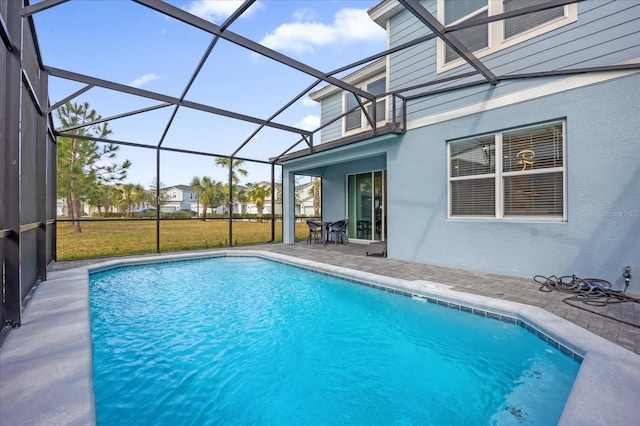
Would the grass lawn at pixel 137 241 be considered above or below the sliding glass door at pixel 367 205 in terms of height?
below

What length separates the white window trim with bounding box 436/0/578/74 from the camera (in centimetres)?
445

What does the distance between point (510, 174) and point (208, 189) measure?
34250 millimetres

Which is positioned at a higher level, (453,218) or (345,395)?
A: (453,218)

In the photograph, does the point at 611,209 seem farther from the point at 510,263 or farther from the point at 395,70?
the point at 395,70

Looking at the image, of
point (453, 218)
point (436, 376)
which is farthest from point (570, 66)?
point (436, 376)

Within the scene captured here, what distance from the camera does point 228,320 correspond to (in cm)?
386

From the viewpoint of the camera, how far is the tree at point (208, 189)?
34.9 metres

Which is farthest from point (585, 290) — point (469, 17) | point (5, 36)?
point (5, 36)

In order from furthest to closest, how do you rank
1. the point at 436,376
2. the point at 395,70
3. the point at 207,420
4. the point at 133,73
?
1. the point at 395,70
2. the point at 133,73
3. the point at 436,376
4. the point at 207,420

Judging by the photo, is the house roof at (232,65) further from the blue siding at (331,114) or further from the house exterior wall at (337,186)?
the house exterior wall at (337,186)

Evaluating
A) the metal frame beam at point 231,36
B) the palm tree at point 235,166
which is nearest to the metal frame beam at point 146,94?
the metal frame beam at point 231,36

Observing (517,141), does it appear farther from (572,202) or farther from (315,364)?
(315,364)

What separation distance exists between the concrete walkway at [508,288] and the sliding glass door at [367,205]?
68.7 inches

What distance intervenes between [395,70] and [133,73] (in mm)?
5972
